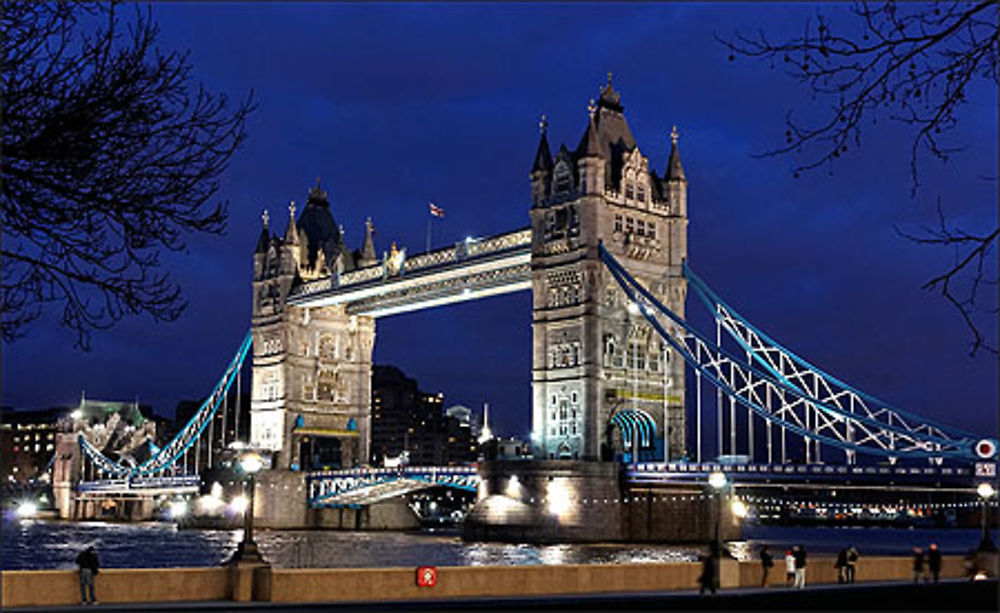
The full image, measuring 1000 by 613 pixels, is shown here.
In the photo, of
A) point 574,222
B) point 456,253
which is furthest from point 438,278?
point 574,222

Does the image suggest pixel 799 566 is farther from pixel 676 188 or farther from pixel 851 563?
pixel 676 188

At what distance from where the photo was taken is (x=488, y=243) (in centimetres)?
9344

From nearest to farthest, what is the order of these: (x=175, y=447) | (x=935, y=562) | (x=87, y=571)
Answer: (x=87, y=571), (x=935, y=562), (x=175, y=447)

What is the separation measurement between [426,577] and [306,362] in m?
84.2

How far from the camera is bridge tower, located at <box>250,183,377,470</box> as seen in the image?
112062mm

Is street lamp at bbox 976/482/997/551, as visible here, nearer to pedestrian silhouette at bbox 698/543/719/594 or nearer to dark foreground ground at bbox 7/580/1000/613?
dark foreground ground at bbox 7/580/1000/613

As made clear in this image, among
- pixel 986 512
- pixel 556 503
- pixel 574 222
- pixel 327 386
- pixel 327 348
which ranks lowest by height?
pixel 556 503

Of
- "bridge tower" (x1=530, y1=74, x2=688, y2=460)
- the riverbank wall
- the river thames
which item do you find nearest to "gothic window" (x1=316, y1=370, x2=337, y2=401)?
the river thames

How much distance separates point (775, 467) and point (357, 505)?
48.4 meters

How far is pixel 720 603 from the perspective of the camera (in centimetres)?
3005

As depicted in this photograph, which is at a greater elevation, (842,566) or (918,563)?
(918,563)

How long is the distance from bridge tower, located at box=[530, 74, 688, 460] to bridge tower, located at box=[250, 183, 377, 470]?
92.1ft

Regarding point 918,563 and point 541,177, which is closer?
point 918,563

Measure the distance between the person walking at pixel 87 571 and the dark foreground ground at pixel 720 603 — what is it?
0.45 metres
